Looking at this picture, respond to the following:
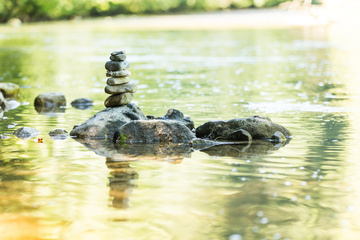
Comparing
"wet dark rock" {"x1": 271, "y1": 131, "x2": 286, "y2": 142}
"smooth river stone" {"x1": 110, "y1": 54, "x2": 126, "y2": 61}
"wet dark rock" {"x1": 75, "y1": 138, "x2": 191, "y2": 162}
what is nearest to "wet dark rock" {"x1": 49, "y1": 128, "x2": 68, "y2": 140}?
"wet dark rock" {"x1": 75, "y1": 138, "x2": 191, "y2": 162}

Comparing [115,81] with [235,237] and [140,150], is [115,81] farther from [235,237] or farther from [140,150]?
[235,237]

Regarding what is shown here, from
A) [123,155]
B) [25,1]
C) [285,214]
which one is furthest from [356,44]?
[25,1]

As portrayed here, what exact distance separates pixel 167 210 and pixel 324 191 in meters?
2.27

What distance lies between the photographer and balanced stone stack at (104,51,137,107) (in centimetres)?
1409

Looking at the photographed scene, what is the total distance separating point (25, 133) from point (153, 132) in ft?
9.31

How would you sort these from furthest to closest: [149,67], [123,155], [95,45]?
[95,45] → [149,67] → [123,155]

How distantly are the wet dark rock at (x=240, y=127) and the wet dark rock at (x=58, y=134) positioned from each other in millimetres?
2865

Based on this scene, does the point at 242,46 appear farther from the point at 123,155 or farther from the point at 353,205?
the point at 353,205

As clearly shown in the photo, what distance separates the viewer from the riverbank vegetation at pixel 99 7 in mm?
89988

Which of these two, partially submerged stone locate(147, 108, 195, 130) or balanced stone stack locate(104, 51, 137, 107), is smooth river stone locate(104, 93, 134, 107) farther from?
partially submerged stone locate(147, 108, 195, 130)

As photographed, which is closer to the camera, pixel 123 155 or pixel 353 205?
pixel 353 205

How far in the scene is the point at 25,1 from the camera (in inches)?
3543

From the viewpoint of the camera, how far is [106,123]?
13430 millimetres

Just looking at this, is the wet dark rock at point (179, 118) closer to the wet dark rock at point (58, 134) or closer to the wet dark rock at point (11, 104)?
the wet dark rock at point (58, 134)
